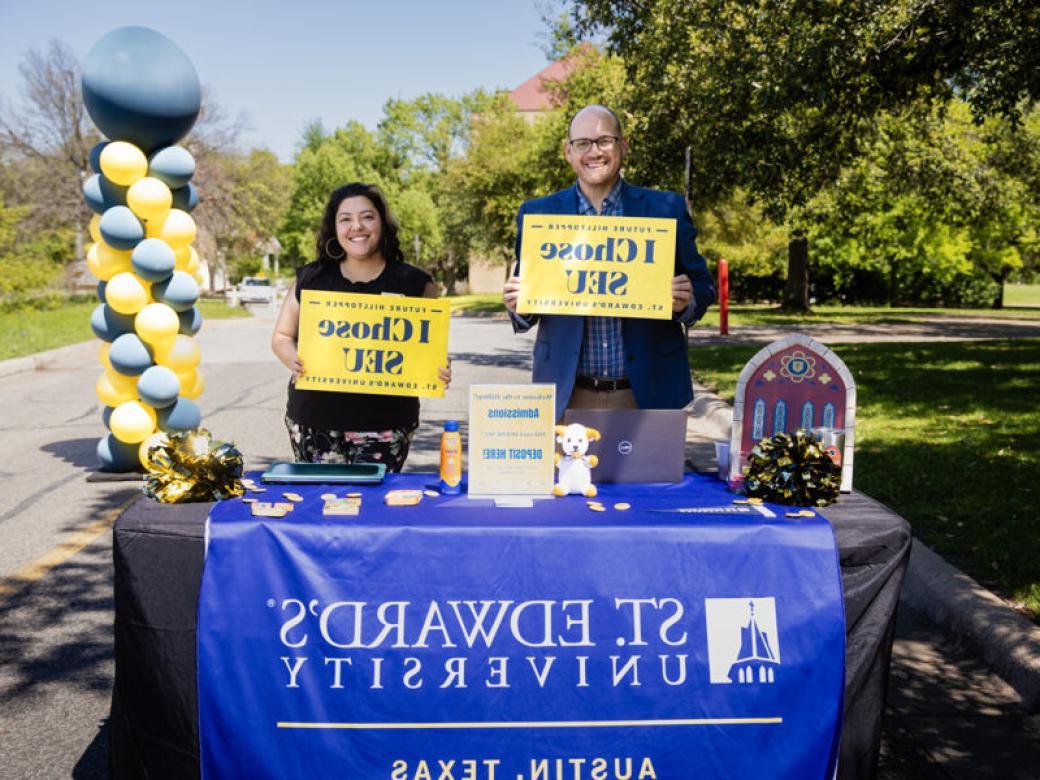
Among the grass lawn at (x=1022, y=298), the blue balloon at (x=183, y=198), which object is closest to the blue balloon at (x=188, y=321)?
the blue balloon at (x=183, y=198)

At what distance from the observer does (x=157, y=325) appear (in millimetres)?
6988

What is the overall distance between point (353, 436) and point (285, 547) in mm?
1129

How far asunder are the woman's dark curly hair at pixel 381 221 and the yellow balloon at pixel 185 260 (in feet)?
13.3

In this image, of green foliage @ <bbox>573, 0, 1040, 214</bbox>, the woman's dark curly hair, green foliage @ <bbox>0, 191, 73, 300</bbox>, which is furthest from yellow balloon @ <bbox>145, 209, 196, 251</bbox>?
green foliage @ <bbox>0, 191, 73, 300</bbox>

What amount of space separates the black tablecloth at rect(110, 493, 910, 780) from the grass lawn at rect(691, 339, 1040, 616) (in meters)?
1.91

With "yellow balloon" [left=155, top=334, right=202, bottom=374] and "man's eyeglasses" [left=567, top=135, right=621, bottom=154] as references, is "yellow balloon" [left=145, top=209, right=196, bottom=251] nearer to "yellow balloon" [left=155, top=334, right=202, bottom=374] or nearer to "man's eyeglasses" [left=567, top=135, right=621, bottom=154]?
"yellow balloon" [left=155, top=334, right=202, bottom=374]

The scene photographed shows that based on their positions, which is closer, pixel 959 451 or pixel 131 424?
pixel 131 424

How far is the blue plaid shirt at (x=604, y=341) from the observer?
3.50 m

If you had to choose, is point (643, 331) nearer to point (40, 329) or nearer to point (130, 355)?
point (130, 355)

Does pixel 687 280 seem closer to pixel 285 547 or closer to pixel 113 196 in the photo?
pixel 285 547

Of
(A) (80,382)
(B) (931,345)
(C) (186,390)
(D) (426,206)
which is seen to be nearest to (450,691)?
(C) (186,390)

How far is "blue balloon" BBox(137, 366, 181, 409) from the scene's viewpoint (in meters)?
7.01

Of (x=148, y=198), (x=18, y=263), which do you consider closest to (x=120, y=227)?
(x=148, y=198)

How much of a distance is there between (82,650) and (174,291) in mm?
3771
